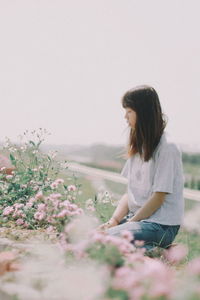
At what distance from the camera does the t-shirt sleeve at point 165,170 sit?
3.03 meters

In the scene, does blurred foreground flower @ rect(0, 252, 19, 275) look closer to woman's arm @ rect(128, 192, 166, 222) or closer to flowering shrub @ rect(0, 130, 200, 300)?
flowering shrub @ rect(0, 130, 200, 300)

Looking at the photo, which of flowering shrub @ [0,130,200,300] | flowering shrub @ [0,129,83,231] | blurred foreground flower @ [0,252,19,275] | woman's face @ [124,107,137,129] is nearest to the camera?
flowering shrub @ [0,130,200,300]

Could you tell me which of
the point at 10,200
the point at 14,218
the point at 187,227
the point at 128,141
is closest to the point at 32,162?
the point at 10,200

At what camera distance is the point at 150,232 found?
3039 mm

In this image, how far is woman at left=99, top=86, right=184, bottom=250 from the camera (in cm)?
304

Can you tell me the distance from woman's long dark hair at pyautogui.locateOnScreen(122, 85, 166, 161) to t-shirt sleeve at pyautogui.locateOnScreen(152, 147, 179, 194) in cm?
10

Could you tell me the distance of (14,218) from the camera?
13.0 ft

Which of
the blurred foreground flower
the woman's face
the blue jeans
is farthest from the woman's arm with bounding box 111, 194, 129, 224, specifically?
the blurred foreground flower

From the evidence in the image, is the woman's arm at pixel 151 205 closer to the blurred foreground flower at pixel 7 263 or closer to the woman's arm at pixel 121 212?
the woman's arm at pixel 121 212

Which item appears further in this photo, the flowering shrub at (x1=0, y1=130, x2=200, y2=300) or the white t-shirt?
the white t-shirt

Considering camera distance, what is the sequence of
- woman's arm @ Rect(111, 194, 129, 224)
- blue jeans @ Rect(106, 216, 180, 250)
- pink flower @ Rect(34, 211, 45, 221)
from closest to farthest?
pink flower @ Rect(34, 211, 45, 221), blue jeans @ Rect(106, 216, 180, 250), woman's arm @ Rect(111, 194, 129, 224)

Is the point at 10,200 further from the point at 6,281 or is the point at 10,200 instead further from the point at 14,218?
the point at 6,281

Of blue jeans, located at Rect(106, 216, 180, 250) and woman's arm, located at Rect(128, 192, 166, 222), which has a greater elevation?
woman's arm, located at Rect(128, 192, 166, 222)

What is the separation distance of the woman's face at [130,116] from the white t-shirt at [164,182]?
0.66ft
